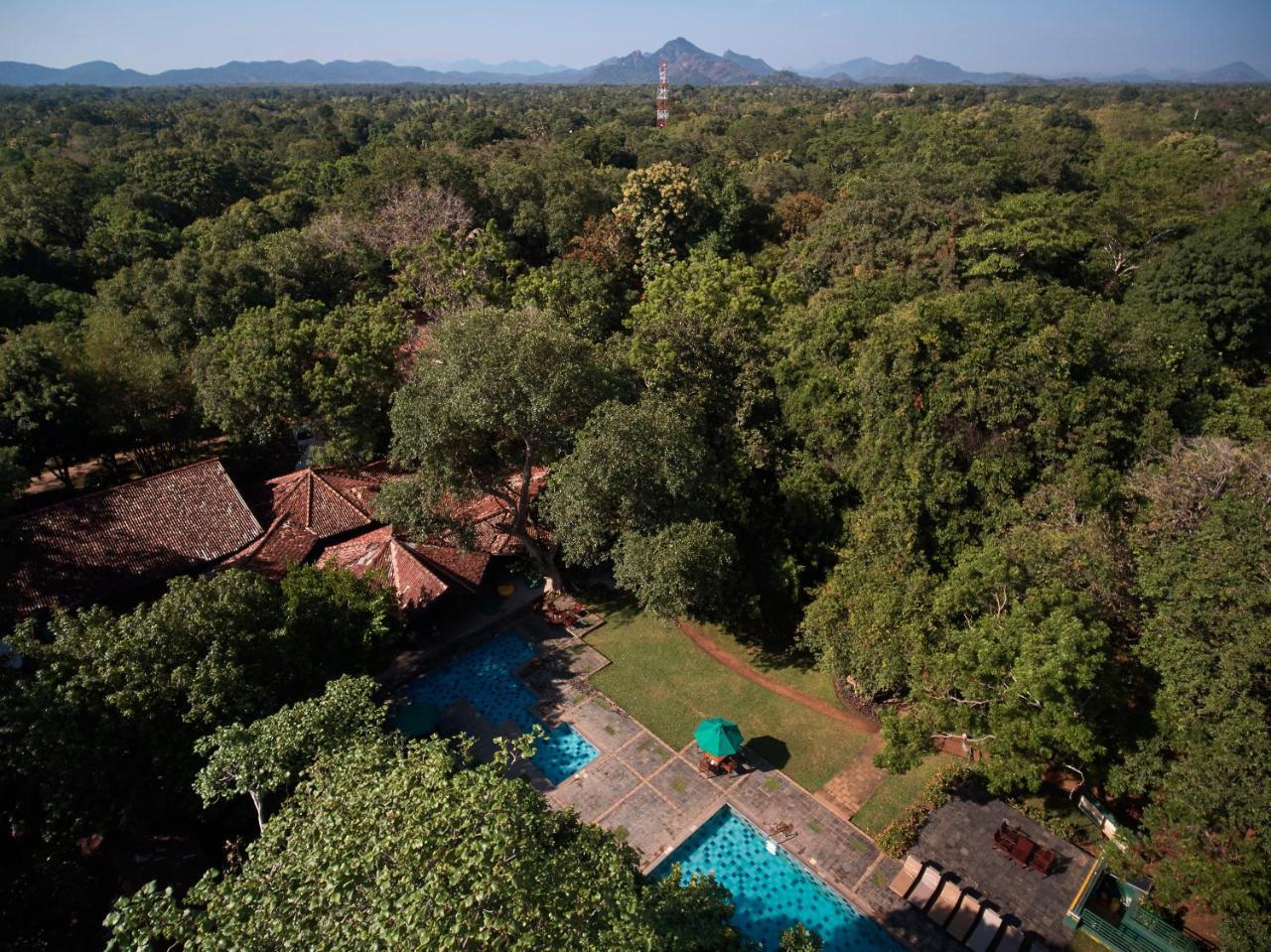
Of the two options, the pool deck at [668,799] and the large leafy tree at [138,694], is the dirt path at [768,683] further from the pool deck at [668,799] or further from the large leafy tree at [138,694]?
the large leafy tree at [138,694]

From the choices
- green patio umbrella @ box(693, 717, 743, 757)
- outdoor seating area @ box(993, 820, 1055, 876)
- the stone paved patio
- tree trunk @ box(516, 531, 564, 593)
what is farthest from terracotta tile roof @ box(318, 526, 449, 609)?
outdoor seating area @ box(993, 820, 1055, 876)

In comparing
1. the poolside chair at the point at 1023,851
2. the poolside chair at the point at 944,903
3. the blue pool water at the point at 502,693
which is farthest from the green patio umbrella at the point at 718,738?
the poolside chair at the point at 1023,851

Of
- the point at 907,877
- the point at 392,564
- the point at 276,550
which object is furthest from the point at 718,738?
the point at 276,550

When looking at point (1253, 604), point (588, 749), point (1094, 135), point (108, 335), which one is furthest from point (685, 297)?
point (1094, 135)

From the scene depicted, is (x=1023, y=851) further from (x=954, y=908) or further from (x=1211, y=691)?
(x=1211, y=691)

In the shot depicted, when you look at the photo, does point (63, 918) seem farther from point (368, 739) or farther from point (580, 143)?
point (580, 143)

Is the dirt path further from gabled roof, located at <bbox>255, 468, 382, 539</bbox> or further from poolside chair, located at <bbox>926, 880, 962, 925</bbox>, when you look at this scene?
gabled roof, located at <bbox>255, 468, 382, 539</bbox>
